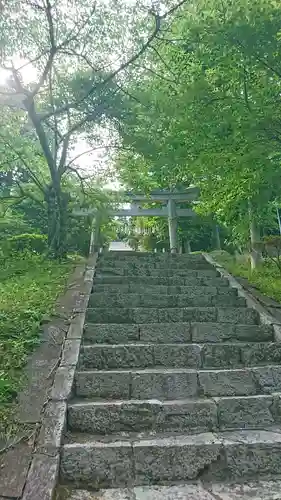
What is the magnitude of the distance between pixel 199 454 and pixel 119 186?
8994 mm

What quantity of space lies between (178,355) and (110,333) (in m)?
0.85

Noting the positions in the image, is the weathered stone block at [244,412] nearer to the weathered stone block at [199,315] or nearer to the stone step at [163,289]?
the weathered stone block at [199,315]

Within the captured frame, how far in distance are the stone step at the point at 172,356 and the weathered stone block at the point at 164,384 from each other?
1.34 feet

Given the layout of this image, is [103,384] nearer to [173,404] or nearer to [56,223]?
[173,404]

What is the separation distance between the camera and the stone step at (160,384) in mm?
3422

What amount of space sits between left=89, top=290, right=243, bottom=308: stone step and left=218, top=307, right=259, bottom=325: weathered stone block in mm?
540

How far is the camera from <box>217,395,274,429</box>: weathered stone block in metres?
3.16

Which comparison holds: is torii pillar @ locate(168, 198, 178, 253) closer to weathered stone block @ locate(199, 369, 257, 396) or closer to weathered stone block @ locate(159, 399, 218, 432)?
weathered stone block @ locate(199, 369, 257, 396)

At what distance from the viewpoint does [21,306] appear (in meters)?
4.87

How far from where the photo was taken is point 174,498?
2453 mm

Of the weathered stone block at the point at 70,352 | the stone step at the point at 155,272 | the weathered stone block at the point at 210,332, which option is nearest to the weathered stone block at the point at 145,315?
the weathered stone block at the point at 210,332

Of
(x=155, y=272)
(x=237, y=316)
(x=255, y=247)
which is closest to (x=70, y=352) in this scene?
(x=237, y=316)

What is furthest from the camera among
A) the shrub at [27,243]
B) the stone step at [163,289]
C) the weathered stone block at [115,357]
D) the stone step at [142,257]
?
the shrub at [27,243]

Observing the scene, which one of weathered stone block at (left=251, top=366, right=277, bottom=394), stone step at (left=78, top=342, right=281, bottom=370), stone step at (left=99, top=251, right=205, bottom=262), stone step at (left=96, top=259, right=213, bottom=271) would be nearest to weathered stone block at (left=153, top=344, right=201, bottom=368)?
stone step at (left=78, top=342, right=281, bottom=370)
